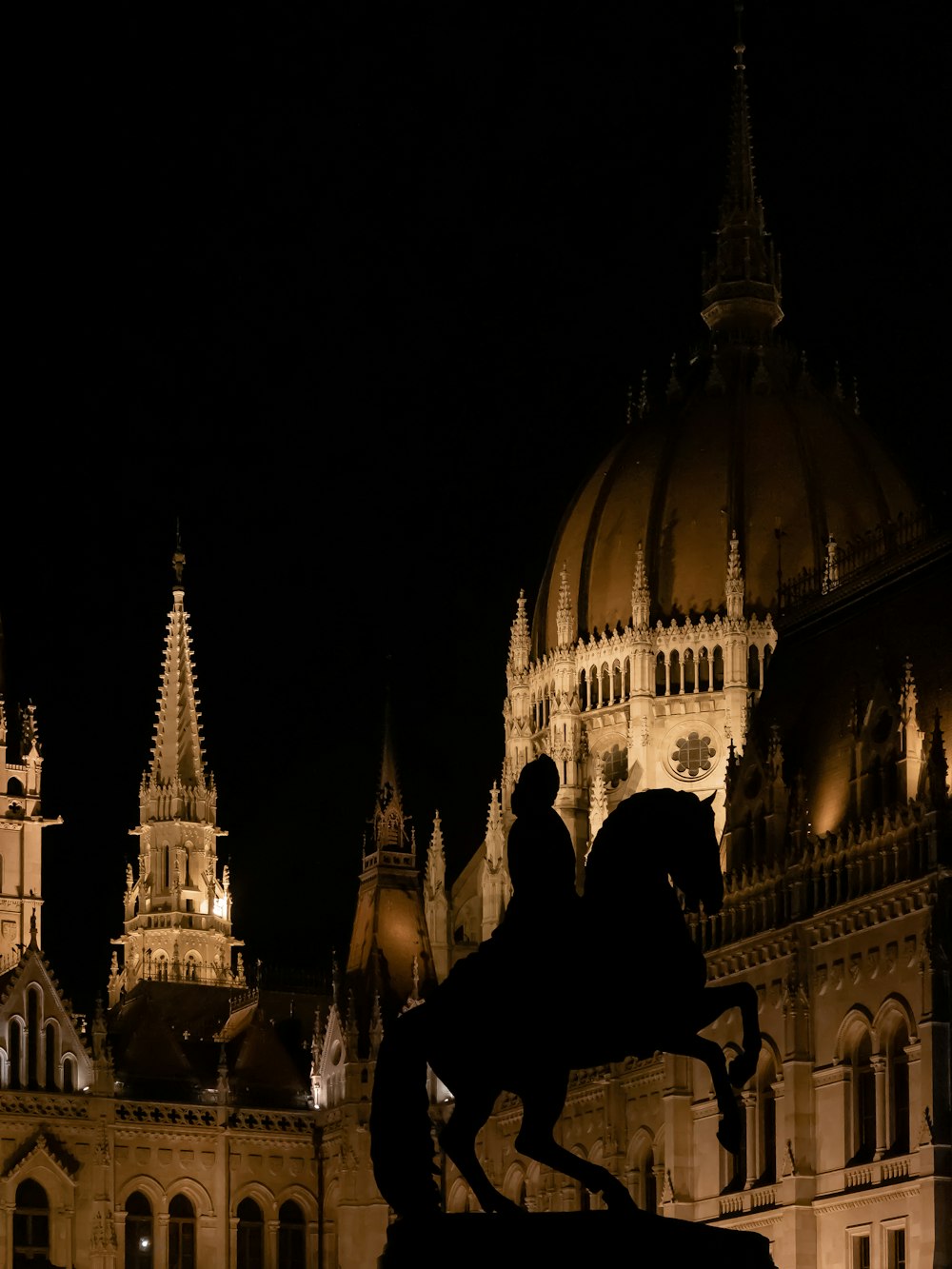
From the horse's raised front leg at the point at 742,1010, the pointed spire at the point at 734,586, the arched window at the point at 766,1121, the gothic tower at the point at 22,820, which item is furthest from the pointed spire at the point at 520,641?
the horse's raised front leg at the point at 742,1010

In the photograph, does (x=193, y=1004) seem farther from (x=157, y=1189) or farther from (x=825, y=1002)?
(x=825, y=1002)

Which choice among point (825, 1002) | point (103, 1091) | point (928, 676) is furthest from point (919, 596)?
point (103, 1091)

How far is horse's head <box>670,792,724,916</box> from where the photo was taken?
32.0m

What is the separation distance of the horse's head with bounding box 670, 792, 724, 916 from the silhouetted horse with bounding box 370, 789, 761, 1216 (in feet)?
0.05

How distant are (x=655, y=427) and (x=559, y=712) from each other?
10196mm

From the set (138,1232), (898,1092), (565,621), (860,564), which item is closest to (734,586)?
(565,621)

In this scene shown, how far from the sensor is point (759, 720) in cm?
7575

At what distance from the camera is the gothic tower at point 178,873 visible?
107 metres

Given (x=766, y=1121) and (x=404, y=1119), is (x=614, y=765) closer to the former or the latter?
→ (x=766, y=1121)

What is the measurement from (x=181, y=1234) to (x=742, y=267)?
Answer: 3888 centimetres

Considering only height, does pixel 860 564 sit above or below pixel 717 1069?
above

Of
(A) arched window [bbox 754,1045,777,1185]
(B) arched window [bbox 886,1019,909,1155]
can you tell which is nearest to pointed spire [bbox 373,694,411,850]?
(A) arched window [bbox 754,1045,777,1185]

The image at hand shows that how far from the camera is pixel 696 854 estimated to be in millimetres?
32031

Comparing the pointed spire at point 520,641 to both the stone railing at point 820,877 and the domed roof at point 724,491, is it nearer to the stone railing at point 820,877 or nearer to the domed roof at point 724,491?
the domed roof at point 724,491
